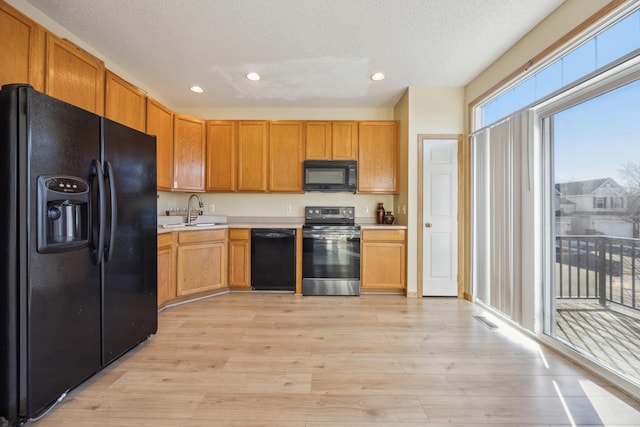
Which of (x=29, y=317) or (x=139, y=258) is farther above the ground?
(x=139, y=258)

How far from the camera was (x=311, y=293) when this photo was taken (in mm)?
3484

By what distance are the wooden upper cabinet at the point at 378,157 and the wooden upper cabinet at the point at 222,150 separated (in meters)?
1.80

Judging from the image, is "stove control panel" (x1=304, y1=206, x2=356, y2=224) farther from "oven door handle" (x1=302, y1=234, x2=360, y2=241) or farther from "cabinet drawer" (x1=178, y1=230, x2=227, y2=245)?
"cabinet drawer" (x1=178, y1=230, x2=227, y2=245)

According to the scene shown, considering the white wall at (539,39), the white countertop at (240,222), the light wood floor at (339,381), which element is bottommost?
the light wood floor at (339,381)

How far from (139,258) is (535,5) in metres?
3.50

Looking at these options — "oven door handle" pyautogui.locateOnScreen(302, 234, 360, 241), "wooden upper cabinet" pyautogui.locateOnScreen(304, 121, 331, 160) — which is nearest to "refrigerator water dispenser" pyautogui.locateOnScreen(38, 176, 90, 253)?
"oven door handle" pyautogui.locateOnScreen(302, 234, 360, 241)

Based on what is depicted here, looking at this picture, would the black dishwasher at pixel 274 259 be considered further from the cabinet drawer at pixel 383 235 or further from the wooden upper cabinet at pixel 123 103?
the wooden upper cabinet at pixel 123 103

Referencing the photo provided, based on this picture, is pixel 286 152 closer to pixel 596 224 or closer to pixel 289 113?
pixel 289 113

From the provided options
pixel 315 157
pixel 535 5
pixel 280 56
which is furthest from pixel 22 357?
pixel 535 5

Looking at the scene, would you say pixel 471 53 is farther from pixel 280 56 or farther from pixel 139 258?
pixel 139 258

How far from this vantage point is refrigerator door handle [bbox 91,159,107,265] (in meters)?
1.58

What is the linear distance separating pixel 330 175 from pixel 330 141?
1.60 ft

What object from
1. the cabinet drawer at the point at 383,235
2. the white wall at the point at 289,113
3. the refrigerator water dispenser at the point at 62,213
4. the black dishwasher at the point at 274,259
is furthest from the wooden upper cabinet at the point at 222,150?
the refrigerator water dispenser at the point at 62,213

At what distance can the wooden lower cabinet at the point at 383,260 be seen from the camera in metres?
3.49
